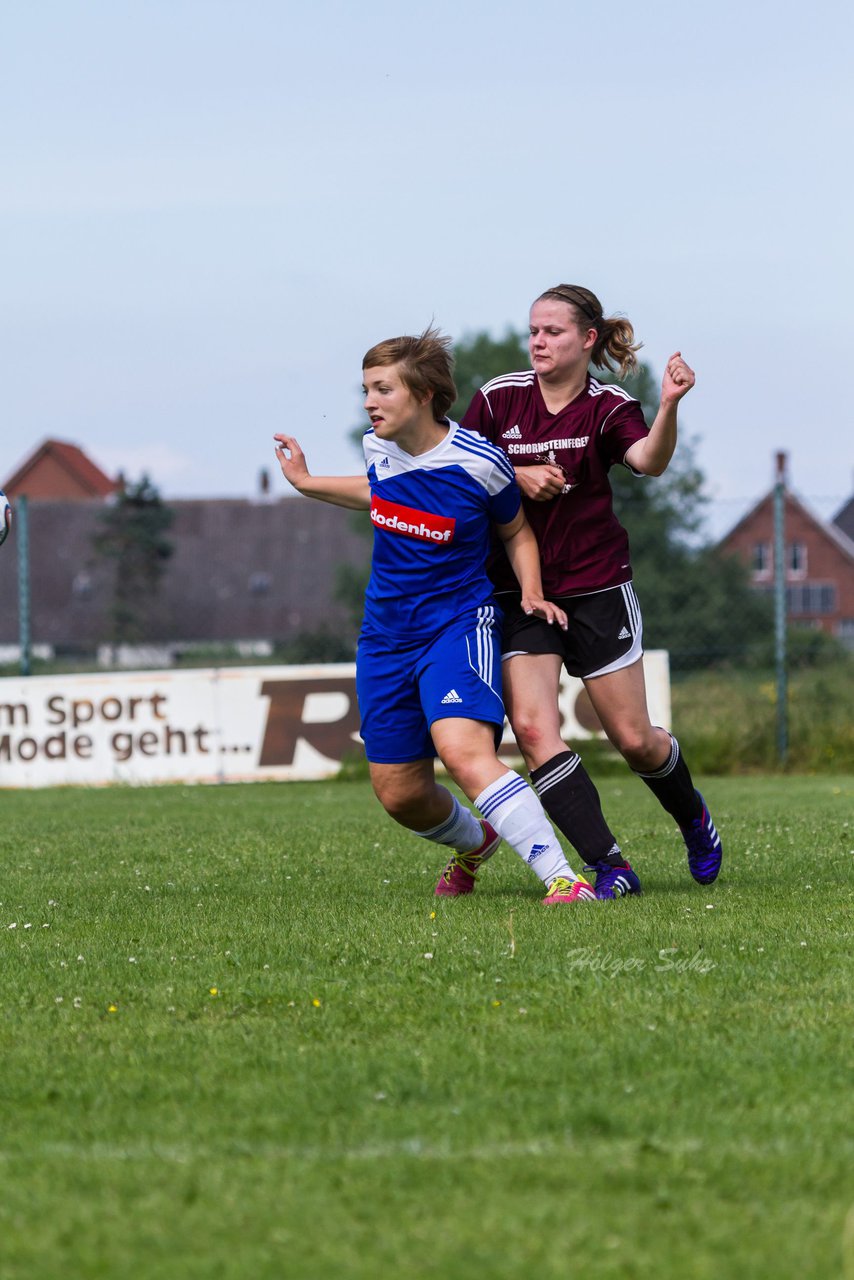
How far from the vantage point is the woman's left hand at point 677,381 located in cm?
550

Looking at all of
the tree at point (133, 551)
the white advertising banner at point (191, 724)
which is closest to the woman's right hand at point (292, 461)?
the white advertising banner at point (191, 724)

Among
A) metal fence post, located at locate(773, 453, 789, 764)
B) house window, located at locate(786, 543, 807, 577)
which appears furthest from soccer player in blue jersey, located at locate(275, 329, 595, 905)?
house window, located at locate(786, 543, 807, 577)

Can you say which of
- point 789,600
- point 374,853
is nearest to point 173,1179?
point 374,853

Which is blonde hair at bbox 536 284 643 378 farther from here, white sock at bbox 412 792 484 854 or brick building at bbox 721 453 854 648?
brick building at bbox 721 453 854 648

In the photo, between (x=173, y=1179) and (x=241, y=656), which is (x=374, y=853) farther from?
(x=241, y=656)

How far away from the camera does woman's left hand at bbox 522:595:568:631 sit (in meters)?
5.91

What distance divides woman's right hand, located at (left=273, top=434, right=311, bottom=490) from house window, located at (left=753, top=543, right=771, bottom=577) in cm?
1204

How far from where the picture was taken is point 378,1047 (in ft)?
12.1

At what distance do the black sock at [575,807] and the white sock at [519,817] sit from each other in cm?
27

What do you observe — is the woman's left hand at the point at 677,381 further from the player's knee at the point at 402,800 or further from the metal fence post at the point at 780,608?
the metal fence post at the point at 780,608

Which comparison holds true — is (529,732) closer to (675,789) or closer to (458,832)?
(458,832)

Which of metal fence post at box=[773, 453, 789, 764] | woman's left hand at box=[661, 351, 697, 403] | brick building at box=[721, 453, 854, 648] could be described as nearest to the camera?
woman's left hand at box=[661, 351, 697, 403]

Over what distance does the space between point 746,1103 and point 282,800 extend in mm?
9415

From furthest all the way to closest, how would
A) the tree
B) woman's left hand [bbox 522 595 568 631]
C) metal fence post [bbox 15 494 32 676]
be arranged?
the tree
metal fence post [bbox 15 494 32 676]
woman's left hand [bbox 522 595 568 631]
